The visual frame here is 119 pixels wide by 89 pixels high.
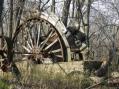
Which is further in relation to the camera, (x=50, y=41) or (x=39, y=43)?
(x=39, y=43)

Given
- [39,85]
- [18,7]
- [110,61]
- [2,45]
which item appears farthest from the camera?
[18,7]

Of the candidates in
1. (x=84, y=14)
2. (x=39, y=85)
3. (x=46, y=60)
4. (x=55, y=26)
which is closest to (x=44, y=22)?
(x=55, y=26)

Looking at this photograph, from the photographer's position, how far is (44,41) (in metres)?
14.2

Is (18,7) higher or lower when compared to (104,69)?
higher

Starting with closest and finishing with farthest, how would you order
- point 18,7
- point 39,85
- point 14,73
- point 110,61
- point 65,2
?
point 39,85, point 14,73, point 110,61, point 18,7, point 65,2

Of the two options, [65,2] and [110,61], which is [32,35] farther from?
[110,61]

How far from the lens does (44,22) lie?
14.1 meters

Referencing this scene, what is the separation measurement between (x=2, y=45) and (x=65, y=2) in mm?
6432

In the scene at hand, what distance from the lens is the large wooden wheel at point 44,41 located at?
43.6 feet

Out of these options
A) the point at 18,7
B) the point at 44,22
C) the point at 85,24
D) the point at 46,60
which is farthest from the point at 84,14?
the point at 46,60

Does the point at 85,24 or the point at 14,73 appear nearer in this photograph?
the point at 14,73

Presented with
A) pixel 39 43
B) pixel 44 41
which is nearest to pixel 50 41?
pixel 44 41

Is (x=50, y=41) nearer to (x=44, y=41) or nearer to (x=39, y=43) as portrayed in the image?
(x=44, y=41)

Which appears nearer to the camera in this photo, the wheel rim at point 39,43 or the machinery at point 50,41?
the machinery at point 50,41
